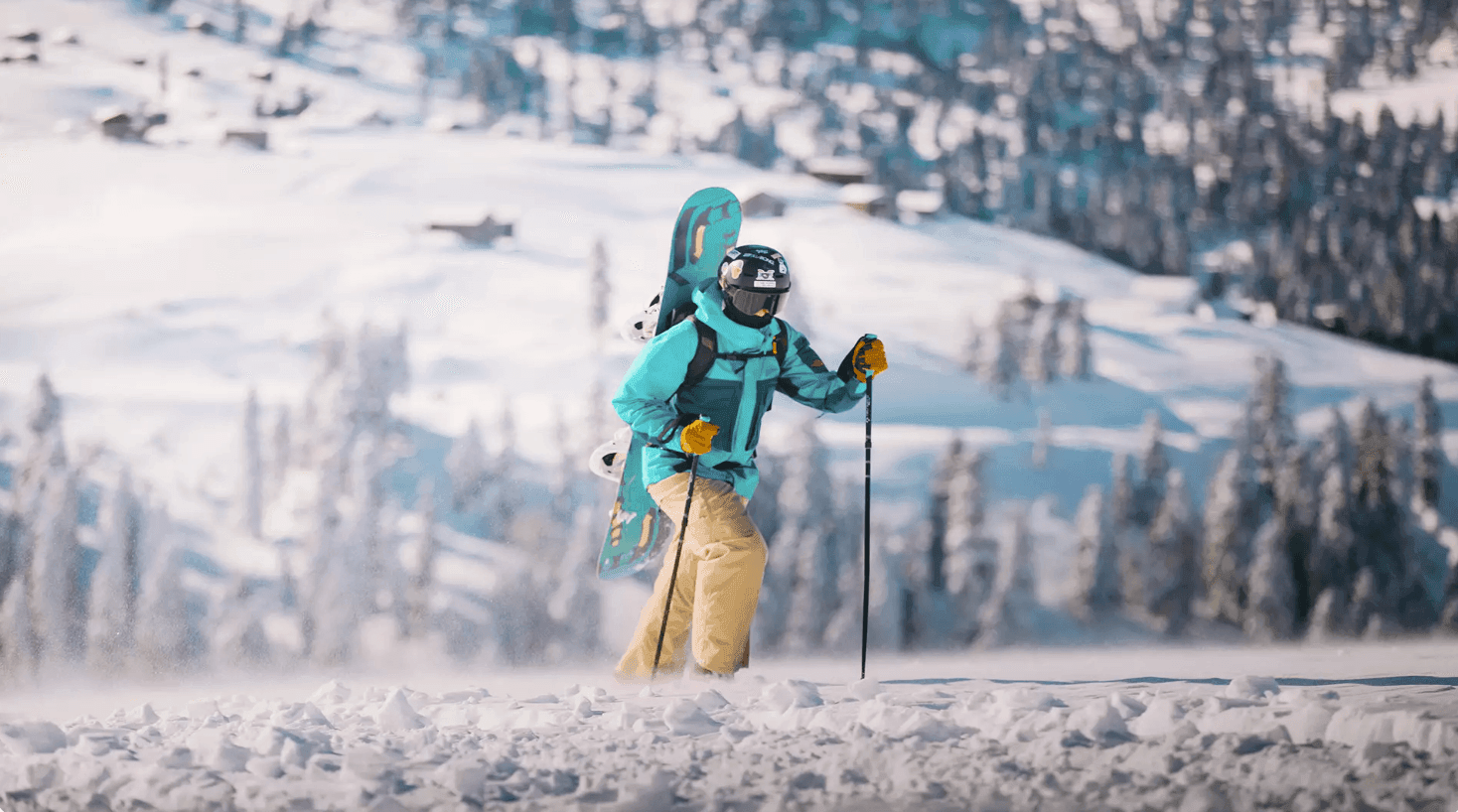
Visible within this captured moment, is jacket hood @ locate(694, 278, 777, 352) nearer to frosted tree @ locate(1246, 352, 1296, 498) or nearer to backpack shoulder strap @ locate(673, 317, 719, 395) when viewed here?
backpack shoulder strap @ locate(673, 317, 719, 395)

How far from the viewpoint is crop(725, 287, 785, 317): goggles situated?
172 inches

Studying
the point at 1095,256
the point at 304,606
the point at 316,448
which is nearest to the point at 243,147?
the point at 316,448

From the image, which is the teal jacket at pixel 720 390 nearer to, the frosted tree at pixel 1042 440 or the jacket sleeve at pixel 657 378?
the jacket sleeve at pixel 657 378

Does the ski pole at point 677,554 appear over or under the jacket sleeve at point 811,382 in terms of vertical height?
under

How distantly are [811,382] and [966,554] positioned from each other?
1976cm

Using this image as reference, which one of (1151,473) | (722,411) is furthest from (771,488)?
(722,411)

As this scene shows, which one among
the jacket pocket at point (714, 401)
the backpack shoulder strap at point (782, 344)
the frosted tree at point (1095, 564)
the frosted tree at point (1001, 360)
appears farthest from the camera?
the frosted tree at point (1001, 360)

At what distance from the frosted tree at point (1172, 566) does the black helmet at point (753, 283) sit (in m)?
21.8

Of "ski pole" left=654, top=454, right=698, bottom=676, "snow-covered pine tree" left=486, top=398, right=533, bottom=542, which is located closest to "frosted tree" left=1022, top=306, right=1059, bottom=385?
"snow-covered pine tree" left=486, top=398, right=533, bottom=542

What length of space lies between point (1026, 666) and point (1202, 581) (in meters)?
20.8

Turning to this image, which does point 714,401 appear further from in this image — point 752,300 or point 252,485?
point 252,485

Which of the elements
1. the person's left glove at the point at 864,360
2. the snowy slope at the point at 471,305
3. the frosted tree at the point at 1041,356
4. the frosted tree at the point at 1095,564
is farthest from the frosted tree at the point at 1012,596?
the person's left glove at the point at 864,360

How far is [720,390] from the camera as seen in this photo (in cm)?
449

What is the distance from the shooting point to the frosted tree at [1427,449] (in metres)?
23.0
